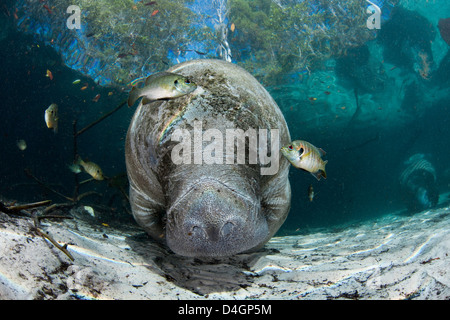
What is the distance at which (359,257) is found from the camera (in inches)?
112

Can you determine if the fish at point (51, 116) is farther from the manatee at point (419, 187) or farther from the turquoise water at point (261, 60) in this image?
the manatee at point (419, 187)

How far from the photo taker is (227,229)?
1811 millimetres

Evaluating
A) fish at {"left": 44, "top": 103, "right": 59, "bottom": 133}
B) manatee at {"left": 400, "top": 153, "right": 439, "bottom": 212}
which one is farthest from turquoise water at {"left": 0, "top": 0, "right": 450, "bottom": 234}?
manatee at {"left": 400, "top": 153, "right": 439, "bottom": 212}

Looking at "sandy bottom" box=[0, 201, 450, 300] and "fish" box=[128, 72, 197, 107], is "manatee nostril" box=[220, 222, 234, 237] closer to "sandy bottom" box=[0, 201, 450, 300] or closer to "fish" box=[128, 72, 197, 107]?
"sandy bottom" box=[0, 201, 450, 300]

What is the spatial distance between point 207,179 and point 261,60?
12561 mm

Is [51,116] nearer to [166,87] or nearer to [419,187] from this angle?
[166,87]

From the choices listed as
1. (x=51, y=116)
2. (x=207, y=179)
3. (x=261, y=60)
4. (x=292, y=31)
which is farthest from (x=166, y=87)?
(x=292, y=31)

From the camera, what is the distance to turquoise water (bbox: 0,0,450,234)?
1127 centimetres

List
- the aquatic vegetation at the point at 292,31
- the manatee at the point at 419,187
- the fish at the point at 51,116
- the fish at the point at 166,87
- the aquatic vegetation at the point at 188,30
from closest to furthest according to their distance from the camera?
the fish at the point at 166,87 → the fish at the point at 51,116 → the aquatic vegetation at the point at 188,30 → the aquatic vegetation at the point at 292,31 → the manatee at the point at 419,187

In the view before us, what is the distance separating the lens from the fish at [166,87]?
218cm

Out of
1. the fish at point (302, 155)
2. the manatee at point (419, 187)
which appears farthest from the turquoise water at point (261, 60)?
the fish at point (302, 155)

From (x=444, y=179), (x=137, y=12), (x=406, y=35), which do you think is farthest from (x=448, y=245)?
(x=444, y=179)

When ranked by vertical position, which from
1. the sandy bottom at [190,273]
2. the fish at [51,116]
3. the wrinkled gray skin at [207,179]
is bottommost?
the sandy bottom at [190,273]

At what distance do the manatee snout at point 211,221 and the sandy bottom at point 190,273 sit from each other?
0.37 meters
